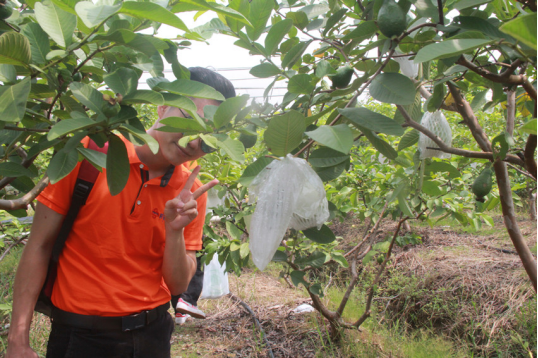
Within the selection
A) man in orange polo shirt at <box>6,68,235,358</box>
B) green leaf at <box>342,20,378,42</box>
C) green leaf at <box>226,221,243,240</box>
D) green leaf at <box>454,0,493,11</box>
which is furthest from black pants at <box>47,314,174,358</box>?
green leaf at <box>454,0,493,11</box>

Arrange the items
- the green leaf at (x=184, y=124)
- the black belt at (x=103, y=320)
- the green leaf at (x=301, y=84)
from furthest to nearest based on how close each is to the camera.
Answer: 1. the black belt at (x=103, y=320)
2. the green leaf at (x=301, y=84)
3. the green leaf at (x=184, y=124)

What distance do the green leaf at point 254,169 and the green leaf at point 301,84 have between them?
0.15 m

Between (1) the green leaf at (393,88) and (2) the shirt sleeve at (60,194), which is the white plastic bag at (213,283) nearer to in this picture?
(2) the shirt sleeve at (60,194)

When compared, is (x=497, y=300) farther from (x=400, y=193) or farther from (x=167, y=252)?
(x=167, y=252)

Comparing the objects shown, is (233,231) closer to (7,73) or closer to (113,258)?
(113,258)

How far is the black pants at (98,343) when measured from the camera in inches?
40.0

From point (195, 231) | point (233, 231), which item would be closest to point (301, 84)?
point (195, 231)

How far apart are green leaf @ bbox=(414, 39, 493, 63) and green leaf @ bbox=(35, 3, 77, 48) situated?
17.4 inches

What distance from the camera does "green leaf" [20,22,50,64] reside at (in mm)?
475

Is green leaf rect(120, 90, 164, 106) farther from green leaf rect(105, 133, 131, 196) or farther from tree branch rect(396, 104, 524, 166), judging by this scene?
tree branch rect(396, 104, 524, 166)

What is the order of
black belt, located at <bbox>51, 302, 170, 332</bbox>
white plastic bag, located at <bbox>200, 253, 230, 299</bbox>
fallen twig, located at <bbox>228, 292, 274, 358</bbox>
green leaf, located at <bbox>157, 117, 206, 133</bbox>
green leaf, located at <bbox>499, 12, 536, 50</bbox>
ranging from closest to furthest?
green leaf, located at <bbox>499, 12, 536, 50</bbox>, green leaf, located at <bbox>157, 117, 206, 133</bbox>, black belt, located at <bbox>51, 302, 170, 332</bbox>, fallen twig, located at <bbox>228, 292, 274, 358</bbox>, white plastic bag, located at <bbox>200, 253, 230, 299</bbox>

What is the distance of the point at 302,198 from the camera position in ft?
Answer: 2.33

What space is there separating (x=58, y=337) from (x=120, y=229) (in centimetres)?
36

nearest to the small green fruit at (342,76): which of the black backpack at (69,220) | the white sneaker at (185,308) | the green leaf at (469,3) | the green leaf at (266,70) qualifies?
the green leaf at (266,70)
